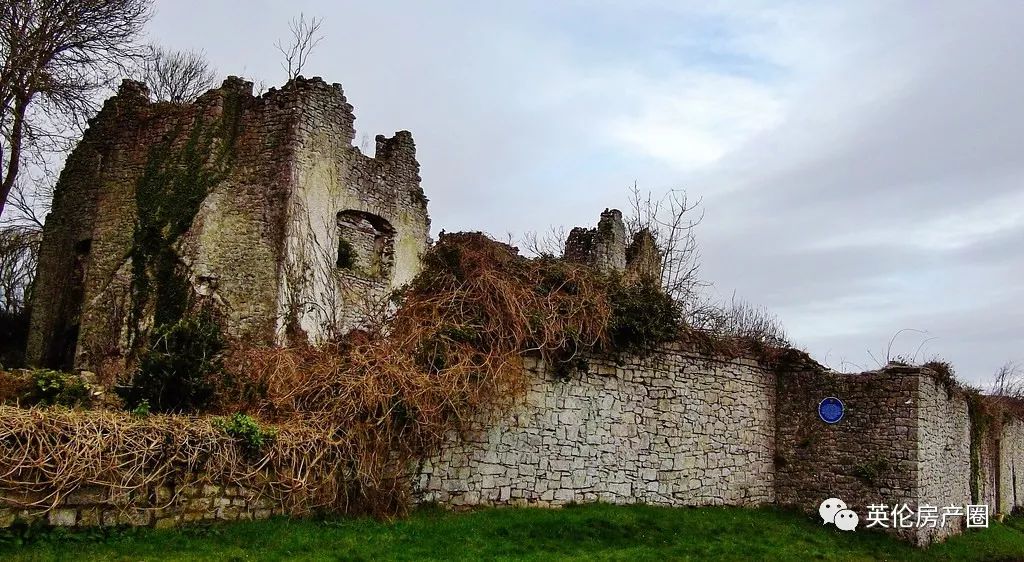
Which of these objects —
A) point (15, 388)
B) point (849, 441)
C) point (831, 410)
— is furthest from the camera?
point (831, 410)

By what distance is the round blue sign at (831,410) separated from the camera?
622 inches

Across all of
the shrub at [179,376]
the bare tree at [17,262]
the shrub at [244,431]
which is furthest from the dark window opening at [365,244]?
the bare tree at [17,262]

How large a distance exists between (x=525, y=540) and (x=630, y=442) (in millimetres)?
3560

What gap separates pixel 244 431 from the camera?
9.73m

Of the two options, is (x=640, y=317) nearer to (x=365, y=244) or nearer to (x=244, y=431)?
(x=244, y=431)

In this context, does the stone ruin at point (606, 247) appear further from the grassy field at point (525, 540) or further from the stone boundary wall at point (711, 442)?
the grassy field at point (525, 540)

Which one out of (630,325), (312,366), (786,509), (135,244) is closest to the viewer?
(312,366)

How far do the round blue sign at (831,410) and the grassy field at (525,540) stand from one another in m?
1.92

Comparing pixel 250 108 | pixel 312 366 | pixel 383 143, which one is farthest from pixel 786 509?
pixel 250 108

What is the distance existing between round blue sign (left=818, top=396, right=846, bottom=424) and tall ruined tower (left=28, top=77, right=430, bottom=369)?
29.2ft

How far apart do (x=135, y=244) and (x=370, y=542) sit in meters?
10.4

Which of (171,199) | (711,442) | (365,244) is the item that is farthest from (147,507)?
(365,244)

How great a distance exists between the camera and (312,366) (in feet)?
37.7

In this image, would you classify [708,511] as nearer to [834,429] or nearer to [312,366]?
[834,429]
